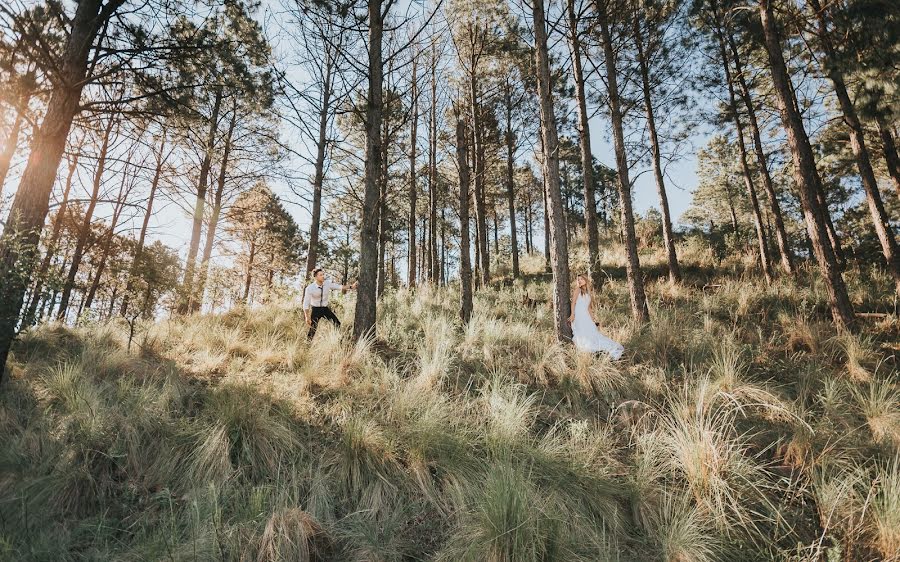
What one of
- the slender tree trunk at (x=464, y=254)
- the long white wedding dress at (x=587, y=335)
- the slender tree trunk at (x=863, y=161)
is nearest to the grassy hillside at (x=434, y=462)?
the long white wedding dress at (x=587, y=335)

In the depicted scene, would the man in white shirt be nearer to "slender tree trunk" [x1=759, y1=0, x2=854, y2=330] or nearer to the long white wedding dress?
the long white wedding dress

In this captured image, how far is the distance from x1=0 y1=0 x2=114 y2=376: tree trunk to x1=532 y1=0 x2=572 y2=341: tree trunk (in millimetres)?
6235

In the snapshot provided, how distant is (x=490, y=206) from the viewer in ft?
80.3

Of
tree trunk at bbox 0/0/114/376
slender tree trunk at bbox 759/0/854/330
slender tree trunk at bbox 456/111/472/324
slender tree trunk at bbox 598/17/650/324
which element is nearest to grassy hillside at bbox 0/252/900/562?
tree trunk at bbox 0/0/114/376

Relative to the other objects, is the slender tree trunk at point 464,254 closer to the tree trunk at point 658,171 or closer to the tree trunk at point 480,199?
the tree trunk at point 480,199

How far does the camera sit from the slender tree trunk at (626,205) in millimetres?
7617

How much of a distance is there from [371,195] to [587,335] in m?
3.96

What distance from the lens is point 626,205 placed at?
8.25 meters

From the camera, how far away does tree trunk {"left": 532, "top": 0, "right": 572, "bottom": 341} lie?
578 cm

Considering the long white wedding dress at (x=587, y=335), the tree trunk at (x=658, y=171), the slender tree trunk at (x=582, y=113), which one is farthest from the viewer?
the tree trunk at (x=658, y=171)

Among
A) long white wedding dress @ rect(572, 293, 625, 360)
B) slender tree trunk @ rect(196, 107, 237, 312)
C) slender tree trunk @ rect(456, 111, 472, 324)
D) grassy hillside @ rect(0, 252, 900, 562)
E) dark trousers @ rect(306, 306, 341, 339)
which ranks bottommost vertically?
grassy hillside @ rect(0, 252, 900, 562)

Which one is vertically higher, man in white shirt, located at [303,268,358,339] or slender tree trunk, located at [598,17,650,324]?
slender tree trunk, located at [598,17,650,324]

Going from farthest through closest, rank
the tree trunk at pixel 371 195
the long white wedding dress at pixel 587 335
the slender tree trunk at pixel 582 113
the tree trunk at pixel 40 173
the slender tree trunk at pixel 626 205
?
the slender tree trunk at pixel 582 113
the slender tree trunk at pixel 626 205
the tree trunk at pixel 371 195
the long white wedding dress at pixel 587 335
the tree trunk at pixel 40 173

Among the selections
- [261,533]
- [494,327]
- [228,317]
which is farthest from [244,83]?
[261,533]
